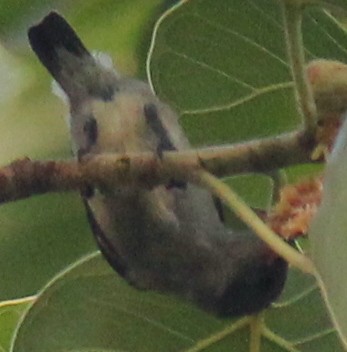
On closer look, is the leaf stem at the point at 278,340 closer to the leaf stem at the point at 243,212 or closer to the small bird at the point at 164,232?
the small bird at the point at 164,232

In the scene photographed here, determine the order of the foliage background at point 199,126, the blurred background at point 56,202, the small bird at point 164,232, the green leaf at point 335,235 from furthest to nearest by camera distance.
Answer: the blurred background at point 56,202 < the foliage background at point 199,126 < the small bird at point 164,232 < the green leaf at point 335,235

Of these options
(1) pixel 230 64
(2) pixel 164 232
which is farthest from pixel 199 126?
(2) pixel 164 232

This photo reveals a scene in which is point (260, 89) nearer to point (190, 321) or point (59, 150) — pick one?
point (190, 321)

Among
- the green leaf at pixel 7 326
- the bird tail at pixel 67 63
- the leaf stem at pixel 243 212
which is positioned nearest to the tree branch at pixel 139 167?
the leaf stem at pixel 243 212

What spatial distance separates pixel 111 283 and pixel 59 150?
0.43 meters

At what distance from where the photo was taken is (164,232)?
0.51m

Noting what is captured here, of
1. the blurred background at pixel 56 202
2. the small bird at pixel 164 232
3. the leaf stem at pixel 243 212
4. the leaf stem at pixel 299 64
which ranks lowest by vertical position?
the blurred background at pixel 56 202

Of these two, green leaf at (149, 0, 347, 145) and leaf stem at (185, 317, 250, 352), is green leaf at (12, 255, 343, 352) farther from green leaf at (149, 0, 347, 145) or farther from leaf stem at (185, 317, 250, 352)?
green leaf at (149, 0, 347, 145)

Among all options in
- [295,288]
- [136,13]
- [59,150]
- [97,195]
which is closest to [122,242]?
[97,195]

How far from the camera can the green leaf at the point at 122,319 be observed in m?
0.60

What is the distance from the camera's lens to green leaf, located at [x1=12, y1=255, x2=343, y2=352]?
600 millimetres

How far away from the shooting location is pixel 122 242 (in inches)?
20.0

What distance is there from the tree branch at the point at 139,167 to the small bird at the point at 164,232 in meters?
0.04

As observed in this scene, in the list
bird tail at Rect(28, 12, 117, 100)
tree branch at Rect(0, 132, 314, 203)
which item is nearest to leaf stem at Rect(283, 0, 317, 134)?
tree branch at Rect(0, 132, 314, 203)
